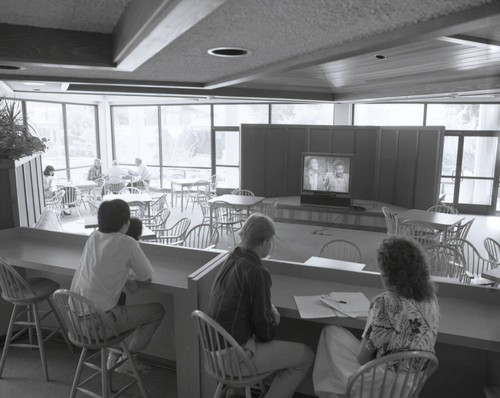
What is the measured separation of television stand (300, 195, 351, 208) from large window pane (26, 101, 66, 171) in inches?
253

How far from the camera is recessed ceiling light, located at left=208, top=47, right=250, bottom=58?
2293 millimetres

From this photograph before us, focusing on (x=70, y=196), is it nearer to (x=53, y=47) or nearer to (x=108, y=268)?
(x=108, y=268)

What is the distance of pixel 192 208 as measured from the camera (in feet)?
30.7

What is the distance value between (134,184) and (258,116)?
355cm

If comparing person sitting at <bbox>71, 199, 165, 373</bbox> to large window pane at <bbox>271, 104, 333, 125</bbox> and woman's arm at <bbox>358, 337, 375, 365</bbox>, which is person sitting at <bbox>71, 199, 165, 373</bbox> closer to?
woman's arm at <bbox>358, 337, 375, 365</bbox>

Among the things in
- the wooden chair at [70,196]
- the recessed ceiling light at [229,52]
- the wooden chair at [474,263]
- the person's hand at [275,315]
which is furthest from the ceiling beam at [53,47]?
the wooden chair at [70,196]

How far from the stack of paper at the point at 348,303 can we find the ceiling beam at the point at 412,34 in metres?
1.29

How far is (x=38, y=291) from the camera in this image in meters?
2.79

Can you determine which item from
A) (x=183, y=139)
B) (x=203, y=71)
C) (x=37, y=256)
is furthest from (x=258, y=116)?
(x=37, y=256)

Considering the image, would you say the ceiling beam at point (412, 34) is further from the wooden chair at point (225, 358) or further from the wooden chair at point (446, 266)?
the wooden chair at point (446, 266)

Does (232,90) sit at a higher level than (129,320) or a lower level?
higher

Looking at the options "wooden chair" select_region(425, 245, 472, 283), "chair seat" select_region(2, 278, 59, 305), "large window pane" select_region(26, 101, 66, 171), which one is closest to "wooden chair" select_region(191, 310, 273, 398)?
"chair seat" select_region(2, 278, 59, 305)

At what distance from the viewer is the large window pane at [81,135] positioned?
10.8 metres

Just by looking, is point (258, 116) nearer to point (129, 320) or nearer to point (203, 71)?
point (203, 71)
